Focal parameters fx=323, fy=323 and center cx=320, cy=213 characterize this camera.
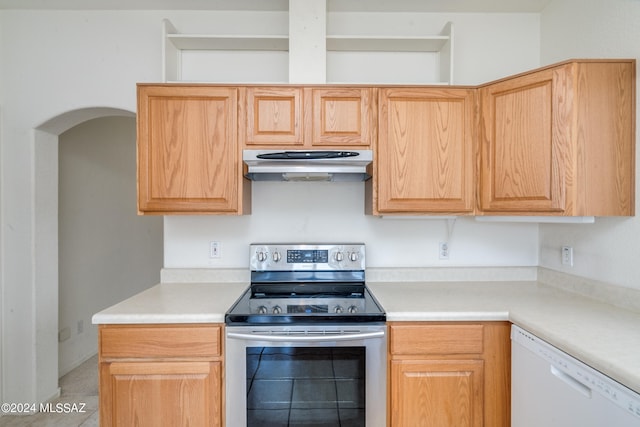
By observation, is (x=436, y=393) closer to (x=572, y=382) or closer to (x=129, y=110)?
(x=572, y=382)

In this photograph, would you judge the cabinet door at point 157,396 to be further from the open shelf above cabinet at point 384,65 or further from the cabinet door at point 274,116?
the open shelf above cabinet at point 384,65

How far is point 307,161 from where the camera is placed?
171cm

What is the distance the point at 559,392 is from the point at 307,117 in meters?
1.64

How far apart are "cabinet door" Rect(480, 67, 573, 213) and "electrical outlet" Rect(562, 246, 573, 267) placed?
52 cm

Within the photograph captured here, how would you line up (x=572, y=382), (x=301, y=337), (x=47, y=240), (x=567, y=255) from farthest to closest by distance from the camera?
(x=47, y=240) < (x=567, y=255) < (x=301, y=337) < (x=572, y=382)

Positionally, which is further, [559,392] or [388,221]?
[388,221]

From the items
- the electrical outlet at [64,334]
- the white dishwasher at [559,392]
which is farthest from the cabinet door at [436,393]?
the electrical outlet at [64,334]

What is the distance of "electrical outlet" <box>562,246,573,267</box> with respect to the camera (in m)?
1.90

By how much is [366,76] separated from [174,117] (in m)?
1.26

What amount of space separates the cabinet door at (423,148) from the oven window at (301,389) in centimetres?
84

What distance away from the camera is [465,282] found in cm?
214

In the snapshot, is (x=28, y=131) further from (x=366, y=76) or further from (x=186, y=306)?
(x=366, y=76)

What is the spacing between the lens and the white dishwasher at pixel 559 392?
95 cm

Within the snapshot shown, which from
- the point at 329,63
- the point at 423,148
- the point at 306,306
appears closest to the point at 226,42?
the point at 329,63
